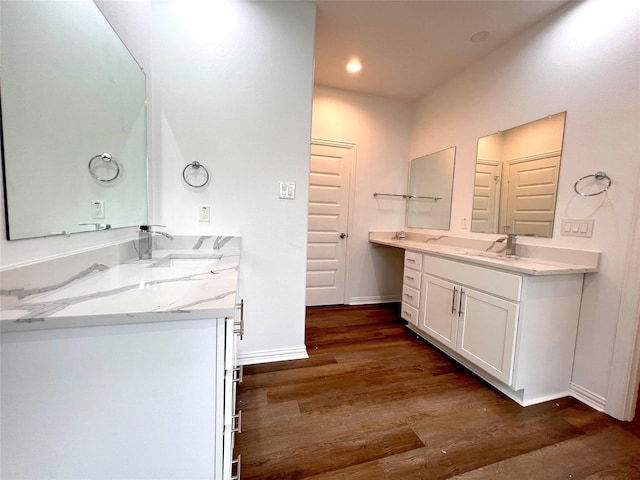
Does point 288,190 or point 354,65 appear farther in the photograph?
point 354,65

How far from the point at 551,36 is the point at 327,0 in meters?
1.60

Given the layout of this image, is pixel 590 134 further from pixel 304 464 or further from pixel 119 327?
pixel 119 327

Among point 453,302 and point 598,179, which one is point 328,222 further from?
point 598,179

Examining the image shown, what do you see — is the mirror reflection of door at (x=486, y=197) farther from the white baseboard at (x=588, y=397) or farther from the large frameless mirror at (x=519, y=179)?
the white baseboard at (x=588, y=397)

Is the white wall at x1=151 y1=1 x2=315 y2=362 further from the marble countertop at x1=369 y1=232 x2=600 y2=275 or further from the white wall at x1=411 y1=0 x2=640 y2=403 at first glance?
the white wall at x1=411 y1=0 x2=640 y2=403

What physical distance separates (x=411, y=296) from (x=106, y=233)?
7.74ft

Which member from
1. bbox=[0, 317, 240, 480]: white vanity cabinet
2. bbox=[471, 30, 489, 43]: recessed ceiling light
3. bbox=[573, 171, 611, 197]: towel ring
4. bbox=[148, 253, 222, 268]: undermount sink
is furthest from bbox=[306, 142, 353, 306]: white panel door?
bbox=[0, 317, 240, 480]: white vanity cabinet

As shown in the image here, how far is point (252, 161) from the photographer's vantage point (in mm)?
1820

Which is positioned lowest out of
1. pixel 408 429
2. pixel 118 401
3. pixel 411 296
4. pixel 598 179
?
pixel 408 429

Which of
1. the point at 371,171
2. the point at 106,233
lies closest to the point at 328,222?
the point at 371,171

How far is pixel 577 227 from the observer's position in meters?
1.71

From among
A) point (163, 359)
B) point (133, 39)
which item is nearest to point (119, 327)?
point (163, 359)

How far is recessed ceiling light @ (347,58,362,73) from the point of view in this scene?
2.54 m

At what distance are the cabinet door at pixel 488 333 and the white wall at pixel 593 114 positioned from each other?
0.52m
